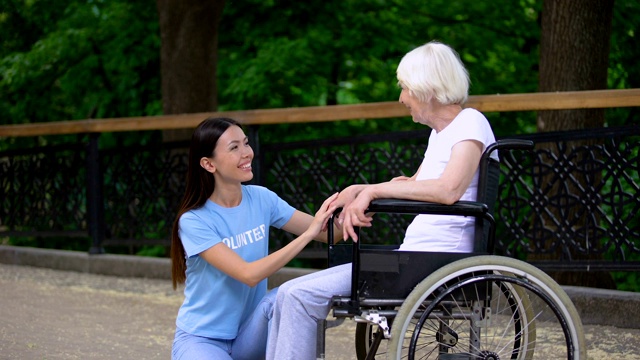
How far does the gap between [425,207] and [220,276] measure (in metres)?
0.91

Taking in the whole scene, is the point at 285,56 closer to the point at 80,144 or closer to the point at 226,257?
the point at 80,144

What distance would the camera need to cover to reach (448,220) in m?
3.48

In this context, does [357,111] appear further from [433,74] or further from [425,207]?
[425,207]

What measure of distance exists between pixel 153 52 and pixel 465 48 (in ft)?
11.5

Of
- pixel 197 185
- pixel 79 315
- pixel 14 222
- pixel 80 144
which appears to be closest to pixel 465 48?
pixel 80 144

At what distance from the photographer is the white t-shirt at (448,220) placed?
11.3ft

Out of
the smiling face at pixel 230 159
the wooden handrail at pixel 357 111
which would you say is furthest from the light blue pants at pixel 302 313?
the wooden handrail at pixel 357 111

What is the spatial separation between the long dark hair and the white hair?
0.74m

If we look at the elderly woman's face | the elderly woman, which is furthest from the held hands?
the elderly woman's face

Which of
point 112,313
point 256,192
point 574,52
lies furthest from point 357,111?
point 256,192

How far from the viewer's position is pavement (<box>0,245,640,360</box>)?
5.44 metres

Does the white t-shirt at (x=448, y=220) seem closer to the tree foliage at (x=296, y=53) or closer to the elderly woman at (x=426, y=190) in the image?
the elderly woman at (x=426, y=190)

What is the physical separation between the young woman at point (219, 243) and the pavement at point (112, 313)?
5.05 ft

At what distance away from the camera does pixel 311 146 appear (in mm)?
7641
